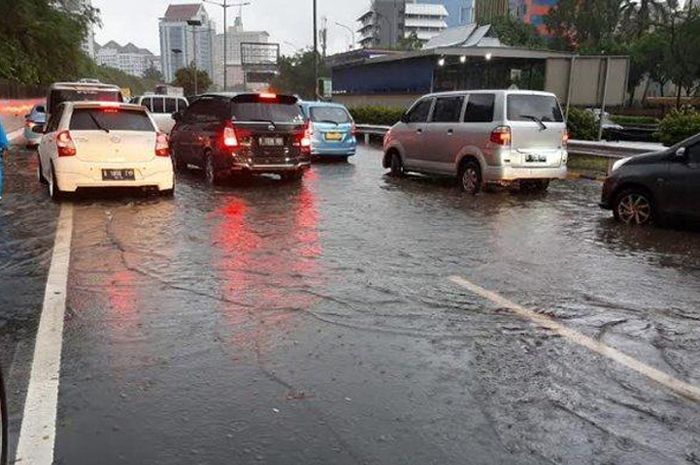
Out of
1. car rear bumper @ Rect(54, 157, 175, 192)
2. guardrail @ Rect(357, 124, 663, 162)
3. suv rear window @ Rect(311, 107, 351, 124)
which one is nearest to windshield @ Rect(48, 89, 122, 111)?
suv rear window @ Rect(311, 107, 351, 124)

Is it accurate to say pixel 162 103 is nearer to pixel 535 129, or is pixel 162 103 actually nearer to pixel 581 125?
pixel 581 125

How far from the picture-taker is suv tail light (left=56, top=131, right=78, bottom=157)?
10.3 m

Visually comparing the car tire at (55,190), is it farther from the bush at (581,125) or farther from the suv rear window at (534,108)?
the bush at (581,125)

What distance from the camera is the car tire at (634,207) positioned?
9.47 metres

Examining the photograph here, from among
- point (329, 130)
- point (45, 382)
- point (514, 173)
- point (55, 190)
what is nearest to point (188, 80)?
point (329, 130)

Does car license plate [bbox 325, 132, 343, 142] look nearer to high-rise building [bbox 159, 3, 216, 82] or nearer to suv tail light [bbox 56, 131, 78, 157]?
suv tail light [bbox 56, 131, 78, 157]

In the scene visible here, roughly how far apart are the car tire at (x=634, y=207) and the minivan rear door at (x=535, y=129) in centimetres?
259

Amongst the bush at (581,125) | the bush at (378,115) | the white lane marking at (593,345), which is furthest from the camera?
the bush at (378,115)

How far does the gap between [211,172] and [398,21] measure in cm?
16383

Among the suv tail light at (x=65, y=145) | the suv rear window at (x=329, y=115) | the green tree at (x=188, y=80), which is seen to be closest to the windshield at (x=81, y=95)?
the suv rear window at (x=329, y=115)

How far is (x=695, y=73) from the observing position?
55.0 m

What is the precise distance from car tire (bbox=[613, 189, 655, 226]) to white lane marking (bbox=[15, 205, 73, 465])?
7.44m

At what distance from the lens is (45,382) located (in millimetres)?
4059

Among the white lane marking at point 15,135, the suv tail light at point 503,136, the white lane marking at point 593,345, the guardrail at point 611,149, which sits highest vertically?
the suv tail light at point 503,136
